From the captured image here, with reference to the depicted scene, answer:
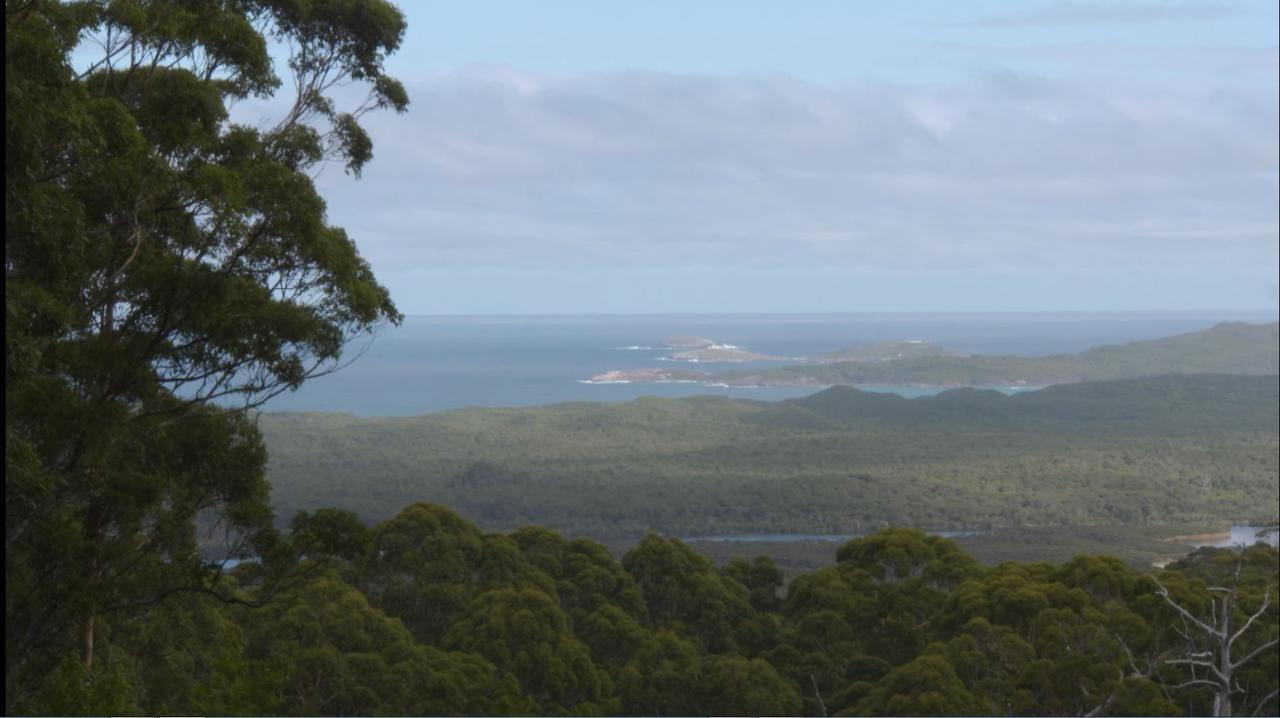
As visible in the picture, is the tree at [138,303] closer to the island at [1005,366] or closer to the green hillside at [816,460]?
the green hillside at [816,460]

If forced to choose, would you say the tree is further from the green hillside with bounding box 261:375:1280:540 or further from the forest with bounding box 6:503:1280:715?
the green hillside with bounding box 261:375:1280:540

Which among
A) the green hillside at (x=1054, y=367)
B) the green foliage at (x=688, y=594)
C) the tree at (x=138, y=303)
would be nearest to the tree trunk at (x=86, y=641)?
the tree at (x=138, y=303)

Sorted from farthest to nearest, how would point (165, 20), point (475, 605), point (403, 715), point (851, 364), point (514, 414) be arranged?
point (851, 364)
point (514, 414)
point (475, 605)
point (403, 715)
point (165, 20)

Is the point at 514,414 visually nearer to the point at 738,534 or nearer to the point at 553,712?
the point at 738,534

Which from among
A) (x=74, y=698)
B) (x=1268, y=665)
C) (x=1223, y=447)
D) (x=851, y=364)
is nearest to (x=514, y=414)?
(x=1223, y=447)

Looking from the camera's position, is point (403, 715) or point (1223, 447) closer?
point (403, 715)

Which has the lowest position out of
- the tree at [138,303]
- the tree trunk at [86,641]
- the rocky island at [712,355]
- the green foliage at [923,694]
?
the green foliage at [923,694]

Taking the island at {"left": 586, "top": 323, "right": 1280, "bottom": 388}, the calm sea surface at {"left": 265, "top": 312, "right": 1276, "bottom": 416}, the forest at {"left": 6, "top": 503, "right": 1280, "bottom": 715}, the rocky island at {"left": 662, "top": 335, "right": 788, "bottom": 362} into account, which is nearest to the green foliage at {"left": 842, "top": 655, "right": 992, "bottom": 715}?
the forest at {"left": 6, "top": 503, "right": 1280, "bottom": 715}
